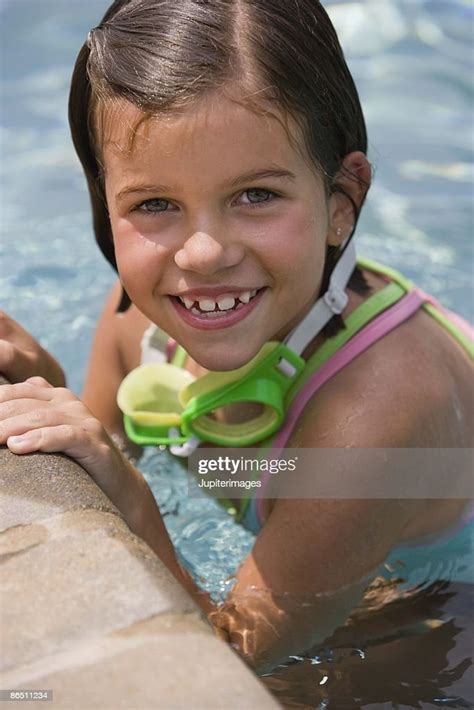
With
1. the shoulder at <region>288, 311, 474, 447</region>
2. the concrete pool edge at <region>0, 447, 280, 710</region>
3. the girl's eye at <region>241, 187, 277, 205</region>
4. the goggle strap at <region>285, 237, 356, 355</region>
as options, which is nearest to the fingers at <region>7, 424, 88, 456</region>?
the concrete pool edge at <region>0, 447, 280, 710</region>

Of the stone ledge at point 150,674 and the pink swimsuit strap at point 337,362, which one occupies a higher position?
the stone ledge at point 150,674

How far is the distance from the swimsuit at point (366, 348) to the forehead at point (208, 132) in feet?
1.97

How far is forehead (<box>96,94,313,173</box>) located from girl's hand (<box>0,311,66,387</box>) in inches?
22.4

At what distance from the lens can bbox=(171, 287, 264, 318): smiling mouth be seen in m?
2.67

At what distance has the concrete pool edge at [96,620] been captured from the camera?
1.55m

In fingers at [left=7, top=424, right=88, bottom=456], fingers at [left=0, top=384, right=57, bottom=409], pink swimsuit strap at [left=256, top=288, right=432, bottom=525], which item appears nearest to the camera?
fingers at [left=7, top=424, right=88, bottom=456]

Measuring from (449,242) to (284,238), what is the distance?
126 inches

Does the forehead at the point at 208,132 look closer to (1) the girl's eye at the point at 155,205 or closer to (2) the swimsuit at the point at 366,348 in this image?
(1) the girl's eye at the point at 155,205

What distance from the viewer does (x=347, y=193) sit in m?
2.87

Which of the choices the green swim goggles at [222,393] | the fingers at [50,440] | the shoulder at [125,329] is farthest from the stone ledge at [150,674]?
the shoulder at [125,329]

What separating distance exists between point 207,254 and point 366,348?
66cm

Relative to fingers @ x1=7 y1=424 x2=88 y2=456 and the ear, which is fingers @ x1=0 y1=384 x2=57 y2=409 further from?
the ear

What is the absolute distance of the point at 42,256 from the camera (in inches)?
217

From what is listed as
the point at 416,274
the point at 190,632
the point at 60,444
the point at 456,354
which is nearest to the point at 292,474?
the point at 456,354
